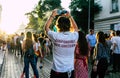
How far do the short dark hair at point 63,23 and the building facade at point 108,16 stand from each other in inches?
1122

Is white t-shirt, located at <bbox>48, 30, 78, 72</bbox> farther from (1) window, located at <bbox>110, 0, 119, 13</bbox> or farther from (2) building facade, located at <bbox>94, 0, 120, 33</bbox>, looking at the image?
(1) window, located at <bbox>110, 0, 119, 13</bbox>

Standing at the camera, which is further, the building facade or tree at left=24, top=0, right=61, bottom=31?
tree at left=24, top=0, right=61, bottom=31

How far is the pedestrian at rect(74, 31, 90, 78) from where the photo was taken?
7.43 m

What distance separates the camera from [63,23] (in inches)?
240

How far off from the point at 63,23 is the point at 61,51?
478 millimetres

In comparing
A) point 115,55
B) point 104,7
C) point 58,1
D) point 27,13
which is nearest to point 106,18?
point 104,7

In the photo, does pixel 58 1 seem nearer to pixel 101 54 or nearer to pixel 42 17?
pixel 42 17

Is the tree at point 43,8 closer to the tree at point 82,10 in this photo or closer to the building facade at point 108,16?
the tree at point 82,10

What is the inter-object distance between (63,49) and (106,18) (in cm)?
3183

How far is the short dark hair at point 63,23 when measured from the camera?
6.09m

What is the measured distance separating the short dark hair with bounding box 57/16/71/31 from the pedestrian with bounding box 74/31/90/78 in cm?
128

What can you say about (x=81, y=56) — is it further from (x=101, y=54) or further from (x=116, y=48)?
(x=116, y=48)

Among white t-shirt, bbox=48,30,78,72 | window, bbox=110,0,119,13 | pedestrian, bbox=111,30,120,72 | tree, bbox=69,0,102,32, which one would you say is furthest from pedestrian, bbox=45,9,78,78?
tree, bbox=69,0,102,32

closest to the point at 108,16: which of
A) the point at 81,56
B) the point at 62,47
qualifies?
the point at 81,56
